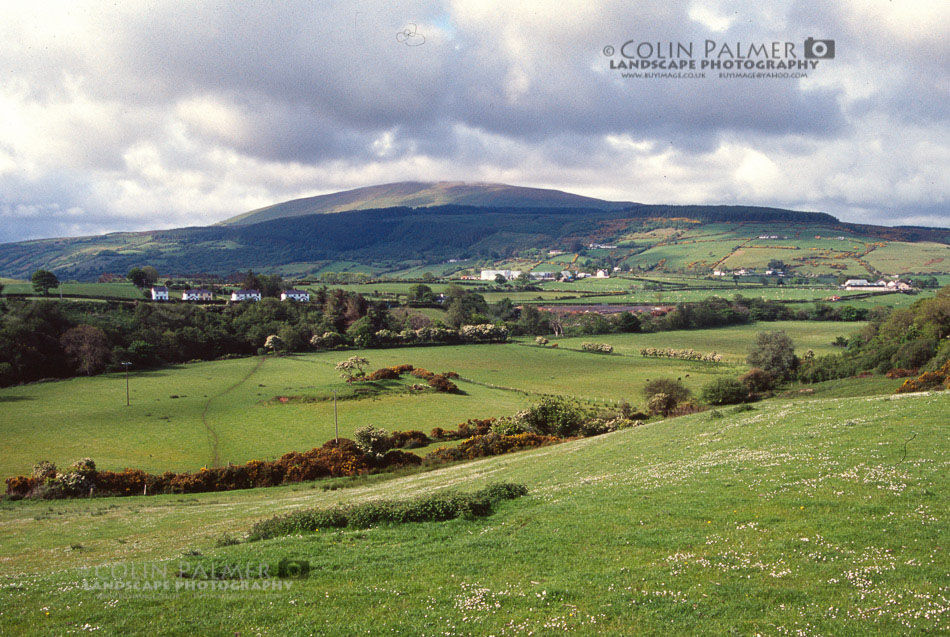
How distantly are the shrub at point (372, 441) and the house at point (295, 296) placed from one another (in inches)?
5020

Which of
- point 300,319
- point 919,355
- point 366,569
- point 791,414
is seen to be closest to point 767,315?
point 919,355

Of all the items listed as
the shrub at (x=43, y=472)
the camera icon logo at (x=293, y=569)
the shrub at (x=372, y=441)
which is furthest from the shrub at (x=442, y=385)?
the camera icon logo at (x=293, y=569)

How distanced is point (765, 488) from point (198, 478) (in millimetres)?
38878

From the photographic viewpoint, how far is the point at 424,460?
44.2 m

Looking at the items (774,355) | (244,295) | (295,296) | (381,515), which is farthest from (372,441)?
(244,295)

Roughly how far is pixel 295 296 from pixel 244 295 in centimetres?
1520

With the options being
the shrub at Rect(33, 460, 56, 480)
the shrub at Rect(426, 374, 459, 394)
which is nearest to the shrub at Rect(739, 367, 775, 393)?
the shrub at Rect(426, 374, 459, 394)

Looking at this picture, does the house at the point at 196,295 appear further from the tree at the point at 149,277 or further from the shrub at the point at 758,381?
the shrub at the point at 758,381

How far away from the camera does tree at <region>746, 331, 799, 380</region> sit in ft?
248

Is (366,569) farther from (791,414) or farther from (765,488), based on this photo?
(791,414)

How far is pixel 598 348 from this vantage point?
382 feet

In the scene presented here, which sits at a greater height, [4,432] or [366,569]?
[366,569]

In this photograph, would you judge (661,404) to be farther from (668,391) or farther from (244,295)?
(244,295)

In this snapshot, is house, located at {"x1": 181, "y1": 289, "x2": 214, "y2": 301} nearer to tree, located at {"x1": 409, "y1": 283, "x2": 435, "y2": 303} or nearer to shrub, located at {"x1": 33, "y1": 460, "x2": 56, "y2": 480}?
tree, located at {"x1": 409, "y1": 283, "x2": 435, "y2": 303}
